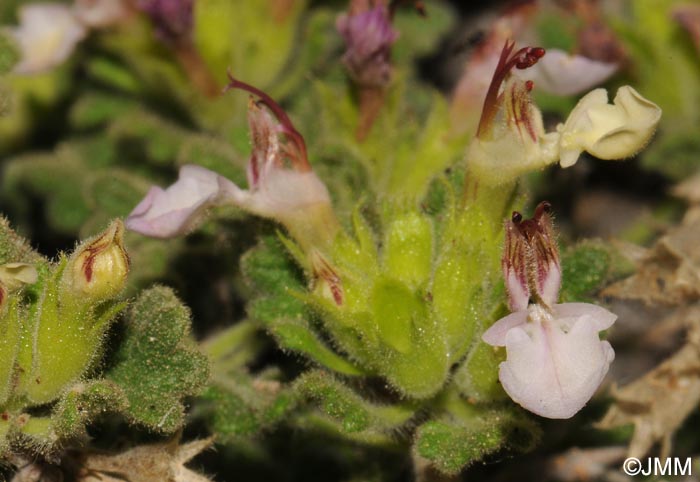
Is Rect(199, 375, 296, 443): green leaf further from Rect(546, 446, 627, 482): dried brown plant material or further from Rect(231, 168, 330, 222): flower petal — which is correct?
Rect(546, 446, 627, 482): dried brown plant material

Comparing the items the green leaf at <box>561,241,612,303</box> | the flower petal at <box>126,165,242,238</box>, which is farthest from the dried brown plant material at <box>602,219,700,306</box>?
the flower petal at <box>126,165,242,238</box>

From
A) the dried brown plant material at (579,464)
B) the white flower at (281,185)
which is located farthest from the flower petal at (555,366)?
the dried brown plant material at (579,464)

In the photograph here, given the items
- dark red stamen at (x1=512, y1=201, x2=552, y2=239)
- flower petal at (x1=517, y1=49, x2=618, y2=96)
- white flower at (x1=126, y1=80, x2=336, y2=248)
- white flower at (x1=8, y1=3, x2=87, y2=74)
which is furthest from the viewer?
white flower at (x1=8, y1=3, x2=87, y2=74)

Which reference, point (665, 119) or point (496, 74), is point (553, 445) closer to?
point (496, 74)

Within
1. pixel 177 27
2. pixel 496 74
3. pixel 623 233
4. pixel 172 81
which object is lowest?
pixel 623 233

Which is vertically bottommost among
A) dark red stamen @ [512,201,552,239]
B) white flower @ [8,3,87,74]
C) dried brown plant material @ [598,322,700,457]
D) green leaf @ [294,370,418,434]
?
dried brown plant material @ [598,322,700,457]

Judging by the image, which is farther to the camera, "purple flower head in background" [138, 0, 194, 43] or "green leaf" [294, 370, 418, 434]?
"purple flower head in background" [138, 0, 194, 43]

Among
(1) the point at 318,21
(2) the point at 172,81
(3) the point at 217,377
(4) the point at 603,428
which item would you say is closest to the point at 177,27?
(2) the point at 172,81
